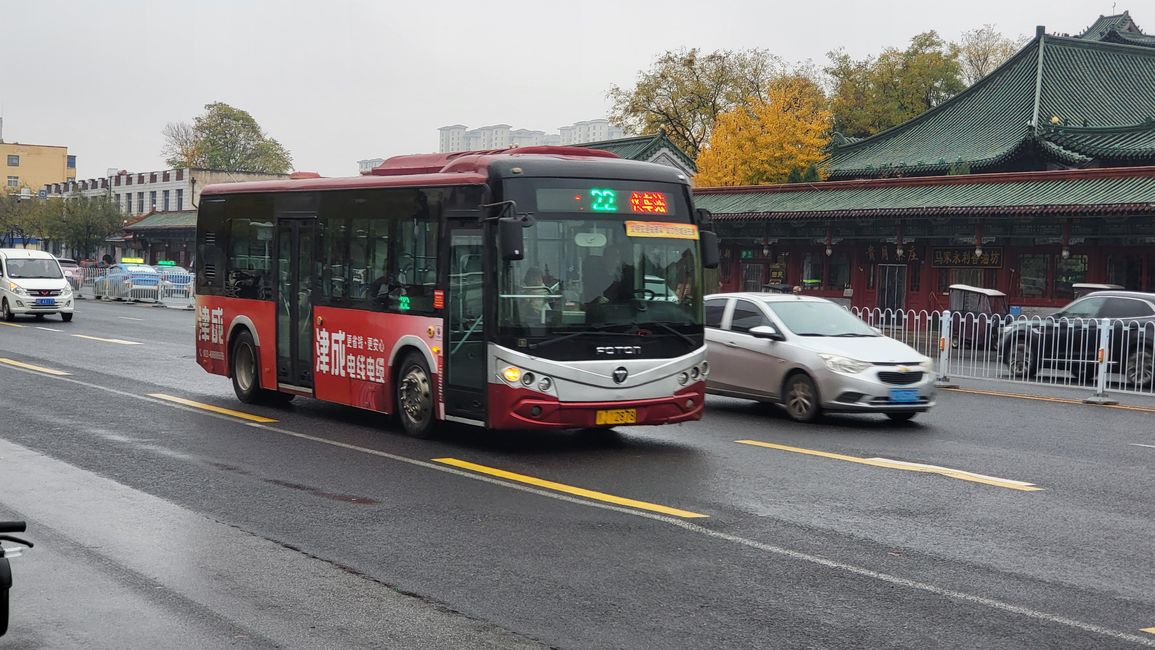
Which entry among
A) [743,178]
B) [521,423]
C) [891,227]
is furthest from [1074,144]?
[521,423]

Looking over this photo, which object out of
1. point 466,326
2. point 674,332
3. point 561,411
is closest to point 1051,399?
point 674,332

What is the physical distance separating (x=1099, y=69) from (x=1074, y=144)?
26.6 feet

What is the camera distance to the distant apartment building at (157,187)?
95.3 metres

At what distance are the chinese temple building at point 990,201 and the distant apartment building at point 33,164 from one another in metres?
112

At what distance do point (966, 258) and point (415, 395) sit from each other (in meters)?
30.2

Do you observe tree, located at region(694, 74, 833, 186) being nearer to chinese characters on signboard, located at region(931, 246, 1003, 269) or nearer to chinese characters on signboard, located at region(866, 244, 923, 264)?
chinese characters on signboard, located at region(866, 244, 923, 264)

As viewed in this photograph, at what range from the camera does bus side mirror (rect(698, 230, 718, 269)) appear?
12.2 meters

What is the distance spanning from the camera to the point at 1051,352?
72.3 ft

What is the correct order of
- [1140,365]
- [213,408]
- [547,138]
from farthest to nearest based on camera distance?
1. [547,138]
2. [1140,365]
3. [213,408]

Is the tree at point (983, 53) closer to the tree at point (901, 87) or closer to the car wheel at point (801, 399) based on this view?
the tree at point (901, 87)

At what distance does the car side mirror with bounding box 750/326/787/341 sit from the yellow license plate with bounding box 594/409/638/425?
13.6ft

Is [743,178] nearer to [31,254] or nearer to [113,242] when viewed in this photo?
[31,254]

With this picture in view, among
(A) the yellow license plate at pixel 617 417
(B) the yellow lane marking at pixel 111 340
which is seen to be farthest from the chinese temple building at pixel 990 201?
(A) the yellow license plate at pixel 617 417

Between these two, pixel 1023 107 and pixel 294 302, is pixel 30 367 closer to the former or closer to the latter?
pixel 294 302
